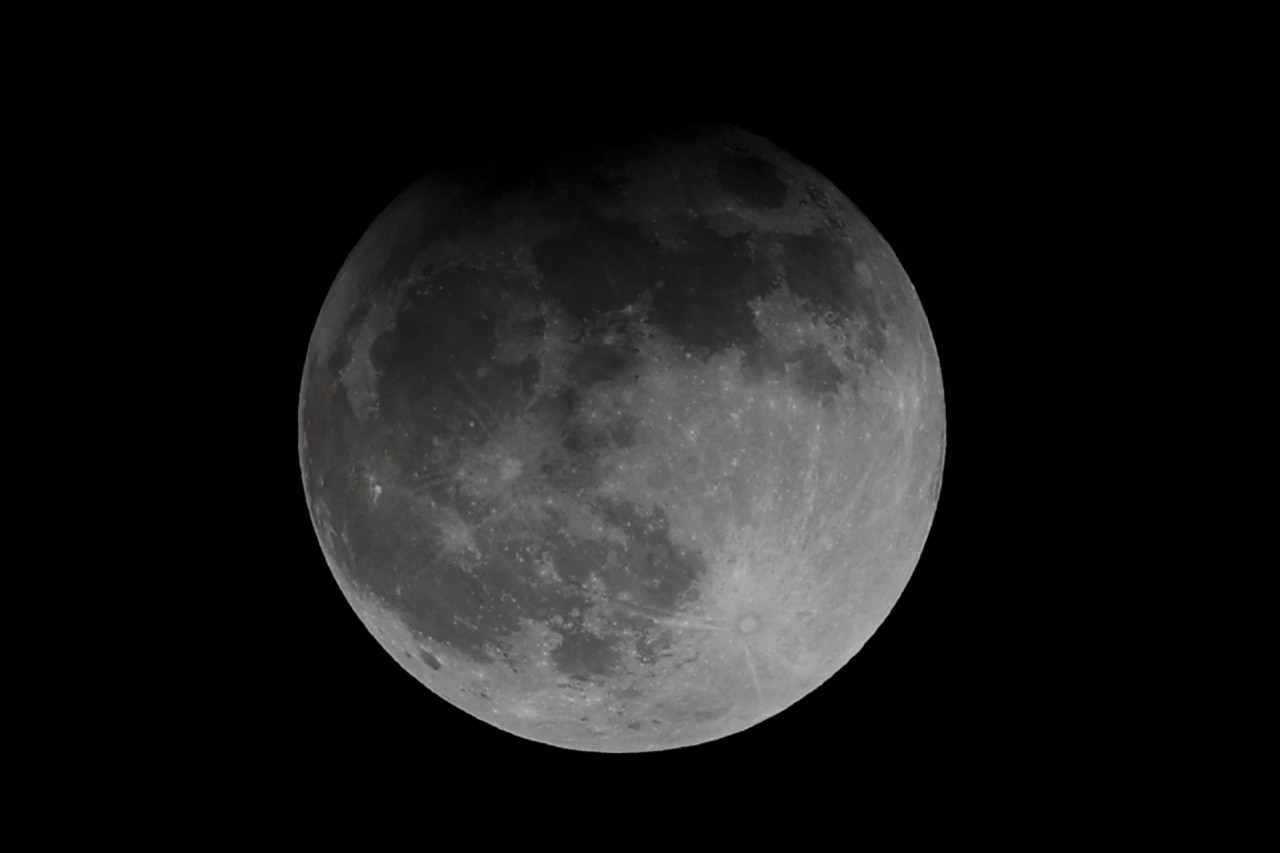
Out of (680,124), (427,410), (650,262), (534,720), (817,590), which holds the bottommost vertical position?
(534,720)

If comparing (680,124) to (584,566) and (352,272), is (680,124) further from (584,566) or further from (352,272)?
(584,566)

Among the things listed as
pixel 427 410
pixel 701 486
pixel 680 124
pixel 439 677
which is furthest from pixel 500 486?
pixel 680 124

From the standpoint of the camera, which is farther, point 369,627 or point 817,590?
point 369,627

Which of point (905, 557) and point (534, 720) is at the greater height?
point (905, 557)

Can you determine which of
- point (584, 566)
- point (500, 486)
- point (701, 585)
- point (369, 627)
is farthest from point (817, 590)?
point (369, 627)

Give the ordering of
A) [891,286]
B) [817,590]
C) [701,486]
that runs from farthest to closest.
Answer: [891,286] < [817,590] < [701,486]

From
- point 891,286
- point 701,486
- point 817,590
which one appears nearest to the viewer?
point 701,486
